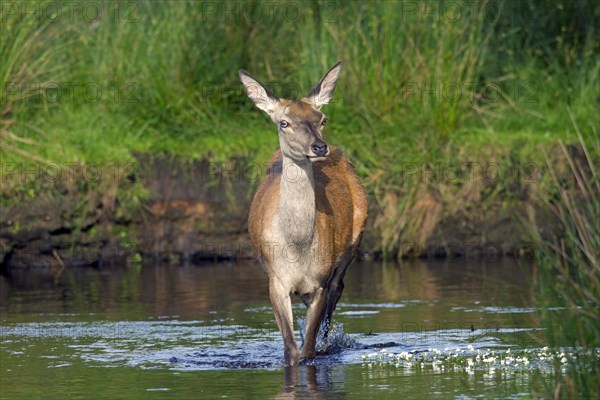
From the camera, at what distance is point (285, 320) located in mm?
10016

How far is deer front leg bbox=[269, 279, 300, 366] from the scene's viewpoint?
9898 mm

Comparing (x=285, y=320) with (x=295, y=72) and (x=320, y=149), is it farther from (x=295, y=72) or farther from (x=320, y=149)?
(x=295, y=72)

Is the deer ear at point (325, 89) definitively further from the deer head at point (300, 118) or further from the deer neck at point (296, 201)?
the deer neck at point (296, 201)

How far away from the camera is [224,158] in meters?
16.4

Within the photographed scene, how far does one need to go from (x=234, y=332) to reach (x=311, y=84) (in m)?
6.57

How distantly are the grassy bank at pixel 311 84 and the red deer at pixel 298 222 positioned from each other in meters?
5.15

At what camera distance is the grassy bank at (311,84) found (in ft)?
53.2

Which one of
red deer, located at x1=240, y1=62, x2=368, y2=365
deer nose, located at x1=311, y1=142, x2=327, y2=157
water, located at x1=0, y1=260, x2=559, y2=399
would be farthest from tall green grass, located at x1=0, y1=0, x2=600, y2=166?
deer nose, located at x1=311, y1=142, x2=327, y2=157

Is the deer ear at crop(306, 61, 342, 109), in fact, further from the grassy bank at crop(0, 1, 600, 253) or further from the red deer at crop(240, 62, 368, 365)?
the grassy bank at crop(0, 1, 600, 253)

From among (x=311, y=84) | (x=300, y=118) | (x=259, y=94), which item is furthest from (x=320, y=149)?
(x=311, y=84)

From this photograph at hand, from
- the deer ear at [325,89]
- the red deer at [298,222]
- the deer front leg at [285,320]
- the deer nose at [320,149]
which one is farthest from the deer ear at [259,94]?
the deer front leg at [285,320]

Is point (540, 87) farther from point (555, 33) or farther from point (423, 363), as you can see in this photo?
point (423, 363)

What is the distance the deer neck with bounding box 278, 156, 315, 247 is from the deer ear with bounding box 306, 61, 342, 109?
29.1 inches

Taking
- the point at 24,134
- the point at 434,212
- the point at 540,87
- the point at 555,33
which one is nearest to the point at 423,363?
the point at 434,212
